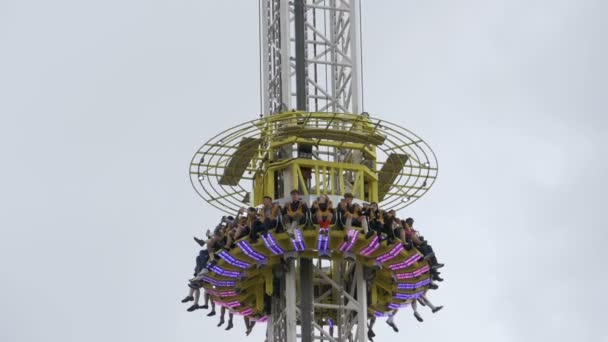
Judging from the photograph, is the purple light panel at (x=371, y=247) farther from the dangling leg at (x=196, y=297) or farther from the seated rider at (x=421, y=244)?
the dangling leg at (x=196, y=297)

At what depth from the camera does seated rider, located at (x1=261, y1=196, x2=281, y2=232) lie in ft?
381

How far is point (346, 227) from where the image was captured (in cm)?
11656

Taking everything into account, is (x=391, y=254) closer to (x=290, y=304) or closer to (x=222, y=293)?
(x=290, y=304)

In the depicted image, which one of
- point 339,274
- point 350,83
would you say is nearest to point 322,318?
point 339,274

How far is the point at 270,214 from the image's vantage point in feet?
382

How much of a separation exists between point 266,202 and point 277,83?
25.2 ft

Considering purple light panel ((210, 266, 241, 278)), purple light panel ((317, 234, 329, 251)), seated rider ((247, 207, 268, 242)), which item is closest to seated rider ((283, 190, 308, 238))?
seated rider ((247, 207, 268, 242))

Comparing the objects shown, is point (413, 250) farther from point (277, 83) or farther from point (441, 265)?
point (277, 83)

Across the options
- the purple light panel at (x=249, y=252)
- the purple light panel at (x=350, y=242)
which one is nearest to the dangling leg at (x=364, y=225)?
the purple light panel at (x=350, y=242)

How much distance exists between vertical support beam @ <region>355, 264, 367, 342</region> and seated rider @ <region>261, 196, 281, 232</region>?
545cm

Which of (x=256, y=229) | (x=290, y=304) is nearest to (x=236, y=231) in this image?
(x=256, y=229)

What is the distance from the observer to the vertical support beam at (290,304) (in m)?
118

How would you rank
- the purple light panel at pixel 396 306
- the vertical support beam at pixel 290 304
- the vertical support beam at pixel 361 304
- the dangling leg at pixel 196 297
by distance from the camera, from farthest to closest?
1. the purple light panel at pixel 396 306
2. the dangling leg at pixel 196 297
3. the vertical support beam at pixel 361 304
4. the vertical support beam at pixel 290 304

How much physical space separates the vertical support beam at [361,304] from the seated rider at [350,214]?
11.7 feet
